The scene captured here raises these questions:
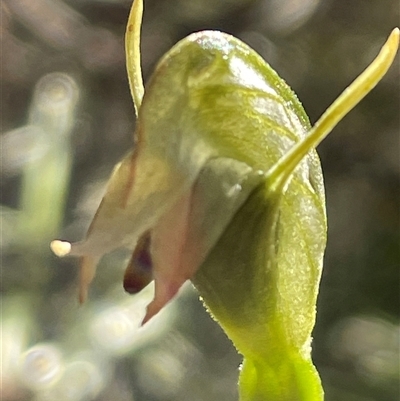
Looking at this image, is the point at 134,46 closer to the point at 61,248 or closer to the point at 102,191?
the point at 61,248

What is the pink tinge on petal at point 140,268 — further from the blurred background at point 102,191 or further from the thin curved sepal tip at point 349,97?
the blurred background at point 102,191

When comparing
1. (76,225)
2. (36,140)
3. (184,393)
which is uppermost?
(36,140)

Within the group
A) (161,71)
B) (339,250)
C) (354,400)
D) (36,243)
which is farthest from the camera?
(339,250)

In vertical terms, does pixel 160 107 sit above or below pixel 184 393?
above

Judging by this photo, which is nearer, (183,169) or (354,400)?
(183,169)

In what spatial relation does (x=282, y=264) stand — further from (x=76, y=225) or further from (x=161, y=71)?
(x=76, y=225)

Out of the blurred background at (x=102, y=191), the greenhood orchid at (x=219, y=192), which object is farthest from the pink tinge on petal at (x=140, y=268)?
the blurred background at (x=102, y=191)

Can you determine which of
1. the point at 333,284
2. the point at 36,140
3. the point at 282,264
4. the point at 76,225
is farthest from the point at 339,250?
the point at 282,264
